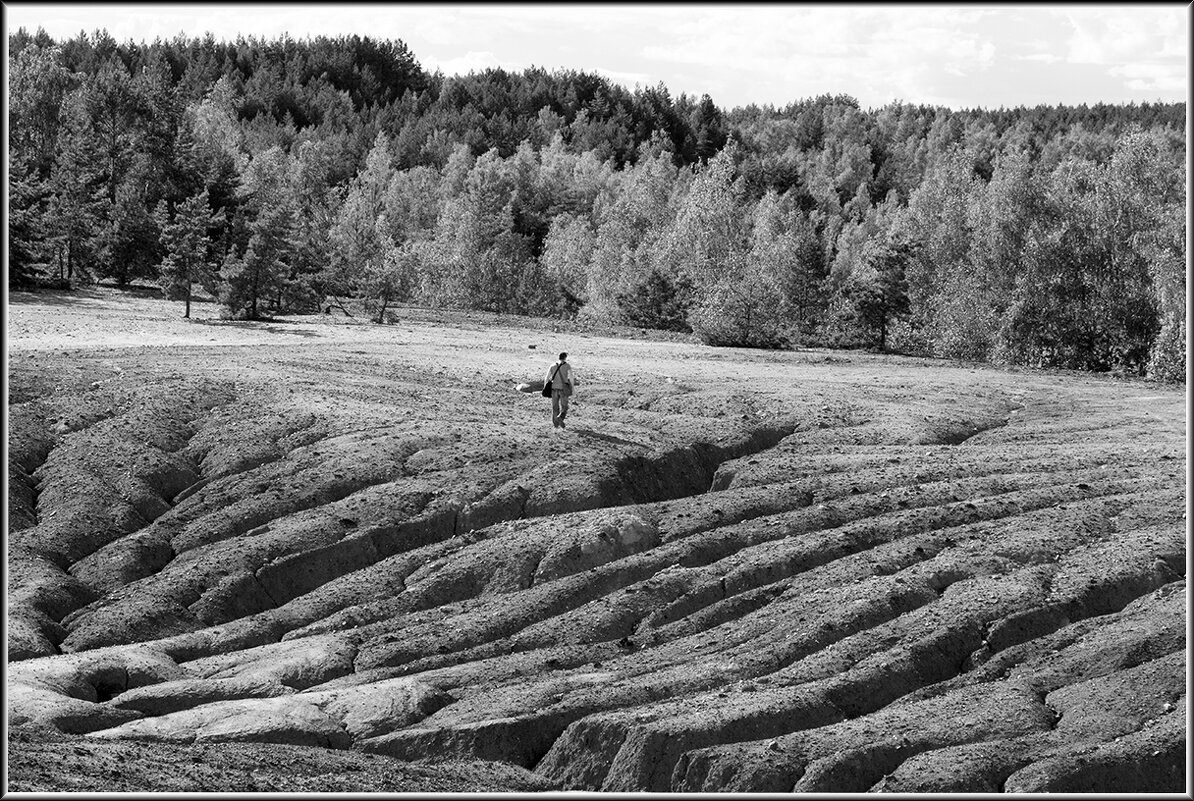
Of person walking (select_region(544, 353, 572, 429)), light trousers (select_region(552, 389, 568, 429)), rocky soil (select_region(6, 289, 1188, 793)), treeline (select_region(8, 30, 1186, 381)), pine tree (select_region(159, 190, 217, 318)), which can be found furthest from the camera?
treeline (select_region(8, 30, 1186, 381))

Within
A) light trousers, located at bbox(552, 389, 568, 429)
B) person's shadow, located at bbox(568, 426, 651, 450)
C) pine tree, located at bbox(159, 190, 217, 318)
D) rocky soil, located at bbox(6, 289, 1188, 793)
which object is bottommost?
rocky soil, located at bbox(6, 289, 1188, 793)

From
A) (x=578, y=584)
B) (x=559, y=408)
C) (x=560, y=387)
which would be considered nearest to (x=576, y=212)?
(x=559, y=408)

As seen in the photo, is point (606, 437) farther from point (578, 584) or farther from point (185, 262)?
point (185, 262)

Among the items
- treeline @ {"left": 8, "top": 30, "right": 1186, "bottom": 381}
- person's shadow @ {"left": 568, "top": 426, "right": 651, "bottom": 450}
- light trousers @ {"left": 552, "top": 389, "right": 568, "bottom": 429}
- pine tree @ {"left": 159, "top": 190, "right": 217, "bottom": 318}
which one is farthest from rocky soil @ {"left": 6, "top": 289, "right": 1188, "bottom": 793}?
treeline @ {"left": 8, "top": 30, "right": 1186, "bottom": 381}

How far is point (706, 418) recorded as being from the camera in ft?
121

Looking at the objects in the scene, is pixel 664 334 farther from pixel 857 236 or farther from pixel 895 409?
pixel 857 236

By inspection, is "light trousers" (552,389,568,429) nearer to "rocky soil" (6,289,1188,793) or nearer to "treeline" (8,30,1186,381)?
"rocky soil" (6,289,1188,793)

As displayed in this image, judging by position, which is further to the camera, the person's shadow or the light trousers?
the light trousers

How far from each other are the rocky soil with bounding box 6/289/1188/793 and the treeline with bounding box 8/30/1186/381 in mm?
22270

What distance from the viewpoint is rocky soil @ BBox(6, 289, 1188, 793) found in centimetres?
1948

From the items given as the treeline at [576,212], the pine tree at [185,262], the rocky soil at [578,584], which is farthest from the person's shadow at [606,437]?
the pine tree at [185,262]

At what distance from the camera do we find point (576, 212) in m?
127

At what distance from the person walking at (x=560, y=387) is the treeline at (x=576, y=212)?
2444cm

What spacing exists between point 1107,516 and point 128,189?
62.6 meters
